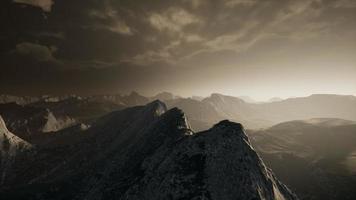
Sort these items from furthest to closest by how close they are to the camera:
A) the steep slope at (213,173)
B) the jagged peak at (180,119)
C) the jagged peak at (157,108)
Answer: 1. the jagged peak at (157,108)
2. the jagged peak at (180,119)
3. the steep slope at (213,173)

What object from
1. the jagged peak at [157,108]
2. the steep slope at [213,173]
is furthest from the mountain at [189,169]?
the jagged peak at [157,108]

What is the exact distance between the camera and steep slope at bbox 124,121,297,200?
161 ft

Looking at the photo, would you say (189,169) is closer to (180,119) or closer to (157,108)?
(180,119)

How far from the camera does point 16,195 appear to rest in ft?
369

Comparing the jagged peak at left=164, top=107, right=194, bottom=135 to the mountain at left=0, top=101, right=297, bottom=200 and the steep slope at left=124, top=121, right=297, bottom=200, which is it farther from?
the steep slope at left=124, top=121, right=297, bottom=200

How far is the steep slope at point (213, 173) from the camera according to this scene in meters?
49.1

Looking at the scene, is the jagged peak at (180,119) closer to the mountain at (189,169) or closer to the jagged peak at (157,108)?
the mountain at (189,169)

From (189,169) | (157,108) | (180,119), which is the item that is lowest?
(189,169)

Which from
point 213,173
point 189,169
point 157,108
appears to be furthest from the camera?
point 157,108

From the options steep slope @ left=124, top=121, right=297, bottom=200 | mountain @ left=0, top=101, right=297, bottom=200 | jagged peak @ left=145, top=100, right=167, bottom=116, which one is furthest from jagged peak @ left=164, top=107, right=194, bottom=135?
jagged peak @ left=145, top=100, right=167, bottom=116

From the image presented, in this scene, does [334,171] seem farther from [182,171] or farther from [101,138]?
[182,171]

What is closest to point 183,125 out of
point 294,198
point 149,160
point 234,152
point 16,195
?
point 149,160

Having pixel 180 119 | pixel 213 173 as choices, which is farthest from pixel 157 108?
pixel 213 173

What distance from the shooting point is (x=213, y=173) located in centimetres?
5241
